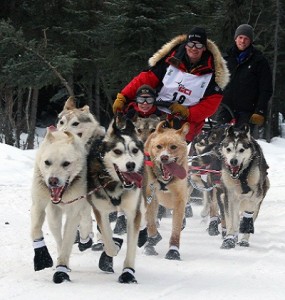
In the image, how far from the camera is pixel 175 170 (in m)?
4.72

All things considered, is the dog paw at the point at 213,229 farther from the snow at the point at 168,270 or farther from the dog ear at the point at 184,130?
the dog ear at the point at 184,130

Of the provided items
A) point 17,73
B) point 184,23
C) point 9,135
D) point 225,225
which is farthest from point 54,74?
point 225,225

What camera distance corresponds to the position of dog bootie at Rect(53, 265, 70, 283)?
3.53 meters

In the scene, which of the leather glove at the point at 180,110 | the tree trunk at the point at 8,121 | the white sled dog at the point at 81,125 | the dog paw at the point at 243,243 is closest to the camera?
the white sled dog at the point at 81,125

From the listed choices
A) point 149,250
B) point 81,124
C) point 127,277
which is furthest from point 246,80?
point 127,277

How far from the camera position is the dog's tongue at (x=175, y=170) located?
4.71 m

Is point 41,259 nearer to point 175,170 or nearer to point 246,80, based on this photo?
point 175,170

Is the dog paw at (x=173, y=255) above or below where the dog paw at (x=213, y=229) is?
above

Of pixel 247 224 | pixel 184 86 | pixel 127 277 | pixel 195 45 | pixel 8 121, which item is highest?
pixel 195 45

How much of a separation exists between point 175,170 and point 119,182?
1.06 meters

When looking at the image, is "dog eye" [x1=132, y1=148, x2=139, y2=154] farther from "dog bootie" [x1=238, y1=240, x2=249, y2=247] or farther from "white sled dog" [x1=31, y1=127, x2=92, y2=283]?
"dog bootie" [x1=238, y1=240, x2=249, y2=247]

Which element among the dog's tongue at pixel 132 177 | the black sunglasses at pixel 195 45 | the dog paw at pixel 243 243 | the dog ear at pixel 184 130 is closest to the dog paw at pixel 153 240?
the dog paw at pixel 243 243

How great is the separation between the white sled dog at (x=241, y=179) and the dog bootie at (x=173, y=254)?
0.80 metres

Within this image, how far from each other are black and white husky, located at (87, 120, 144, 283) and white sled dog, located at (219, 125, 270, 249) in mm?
1595
